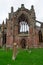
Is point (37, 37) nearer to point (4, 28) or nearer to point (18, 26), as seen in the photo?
point (18, 26)

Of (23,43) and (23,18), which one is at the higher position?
(23,18)

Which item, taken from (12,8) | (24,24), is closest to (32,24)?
(24,24)

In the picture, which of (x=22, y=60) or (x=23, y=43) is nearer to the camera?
(x=22, y=60)

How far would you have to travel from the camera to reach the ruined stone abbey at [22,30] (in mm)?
60906

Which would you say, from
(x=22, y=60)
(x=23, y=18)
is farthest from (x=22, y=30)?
(x=22, y=60)

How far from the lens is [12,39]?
6250cm

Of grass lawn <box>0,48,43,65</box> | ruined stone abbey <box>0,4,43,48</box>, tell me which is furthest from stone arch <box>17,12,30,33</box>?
grass lawn <box>0,48,43,65</box>

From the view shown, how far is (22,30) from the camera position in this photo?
62500mm

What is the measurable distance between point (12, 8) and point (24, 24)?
5.45 metres

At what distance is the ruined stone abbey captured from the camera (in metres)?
60.9

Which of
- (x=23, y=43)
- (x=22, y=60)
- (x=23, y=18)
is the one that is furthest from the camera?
(x=23, y=18)

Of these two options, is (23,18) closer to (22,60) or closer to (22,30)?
(22,30)

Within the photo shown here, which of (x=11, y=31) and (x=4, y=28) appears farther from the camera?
(x=4, y=28)

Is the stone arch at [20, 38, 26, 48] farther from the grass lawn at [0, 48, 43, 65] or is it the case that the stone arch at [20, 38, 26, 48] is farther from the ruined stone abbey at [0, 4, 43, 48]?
the grass lawn at [0, 48, 43, 65]
